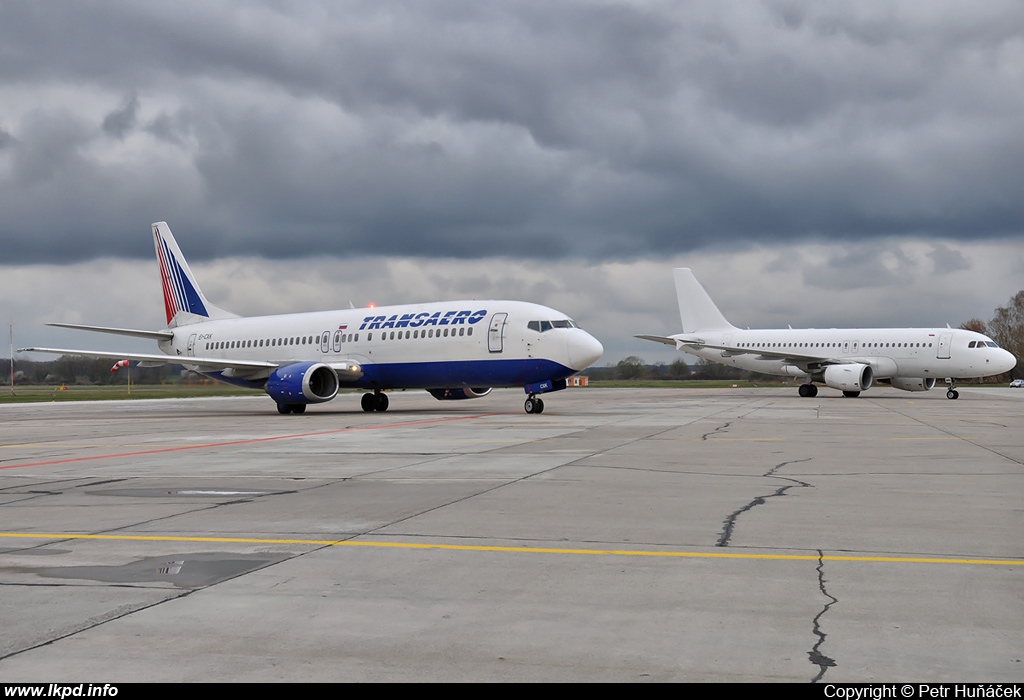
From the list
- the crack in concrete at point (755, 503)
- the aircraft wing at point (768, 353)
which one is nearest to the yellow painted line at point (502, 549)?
the crack in concrete at point (755, 503)

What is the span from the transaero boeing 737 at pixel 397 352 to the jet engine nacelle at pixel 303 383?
3cm

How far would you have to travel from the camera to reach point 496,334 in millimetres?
29156

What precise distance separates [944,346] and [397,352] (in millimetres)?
27312

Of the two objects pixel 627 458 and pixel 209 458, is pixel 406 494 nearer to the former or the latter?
pixel 627 458

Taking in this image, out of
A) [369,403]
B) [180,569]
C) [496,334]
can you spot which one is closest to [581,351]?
[496,334]

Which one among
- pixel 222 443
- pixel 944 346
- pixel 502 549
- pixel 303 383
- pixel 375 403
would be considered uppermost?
pixel 944 346

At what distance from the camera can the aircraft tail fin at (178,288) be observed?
4088cm

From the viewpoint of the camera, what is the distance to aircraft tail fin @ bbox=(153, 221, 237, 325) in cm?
4088

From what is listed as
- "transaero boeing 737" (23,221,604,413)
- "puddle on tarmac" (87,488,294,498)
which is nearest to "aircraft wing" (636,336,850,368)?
"transaero boeing 737" (23,221,604,413)

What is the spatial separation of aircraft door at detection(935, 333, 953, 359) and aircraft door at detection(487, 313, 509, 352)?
2512 cm

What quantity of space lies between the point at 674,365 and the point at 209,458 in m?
85.7

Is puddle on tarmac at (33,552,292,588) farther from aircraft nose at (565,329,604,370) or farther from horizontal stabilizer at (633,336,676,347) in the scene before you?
horizontal stabilizer at (633,336,676,347)

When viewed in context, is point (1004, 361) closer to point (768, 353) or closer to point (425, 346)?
point (768, 353)

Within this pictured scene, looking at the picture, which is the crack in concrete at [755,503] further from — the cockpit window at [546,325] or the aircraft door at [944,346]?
the aircraft door at [944,346]
